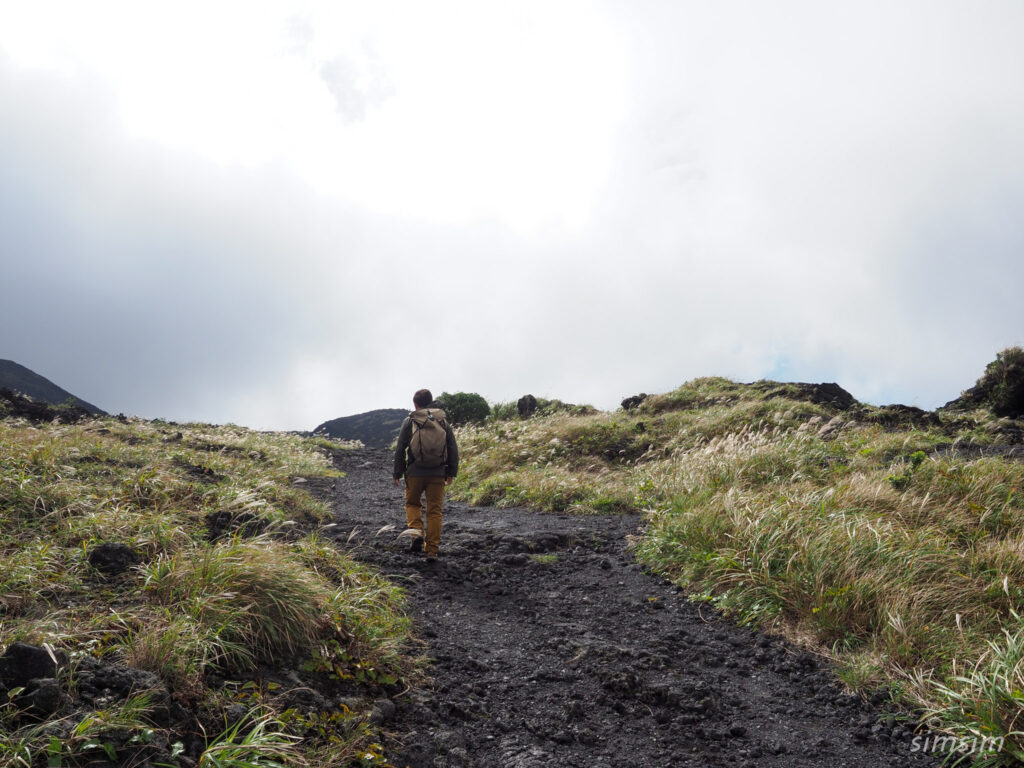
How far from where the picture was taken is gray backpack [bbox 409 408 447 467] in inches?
306

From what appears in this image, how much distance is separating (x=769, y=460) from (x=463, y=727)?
23.9 feet

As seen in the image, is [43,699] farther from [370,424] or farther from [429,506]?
[370,424]

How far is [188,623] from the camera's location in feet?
11.9

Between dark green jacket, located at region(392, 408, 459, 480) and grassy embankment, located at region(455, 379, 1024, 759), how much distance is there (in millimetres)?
2614

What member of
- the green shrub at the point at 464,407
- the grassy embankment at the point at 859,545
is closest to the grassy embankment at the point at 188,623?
the grassy embankment at the point at 859,545

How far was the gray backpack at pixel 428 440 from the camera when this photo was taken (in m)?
7.77

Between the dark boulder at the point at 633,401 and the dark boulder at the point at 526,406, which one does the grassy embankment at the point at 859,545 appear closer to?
the dark boulder at the point at 633,401

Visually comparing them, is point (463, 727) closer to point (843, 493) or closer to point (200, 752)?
point (200, 752)

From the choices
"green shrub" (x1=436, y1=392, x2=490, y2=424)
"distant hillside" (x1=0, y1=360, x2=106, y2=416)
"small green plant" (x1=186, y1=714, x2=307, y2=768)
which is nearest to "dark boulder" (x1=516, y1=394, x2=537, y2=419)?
"green shrub" (x1=436, y1=392, x2=490, y2=424)

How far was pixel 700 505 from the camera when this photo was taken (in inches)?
304

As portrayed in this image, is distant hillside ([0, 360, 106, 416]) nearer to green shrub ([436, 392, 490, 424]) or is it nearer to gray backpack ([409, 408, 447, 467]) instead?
green shrub ([436, 392, 490, 424])

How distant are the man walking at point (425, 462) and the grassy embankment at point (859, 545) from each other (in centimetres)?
261

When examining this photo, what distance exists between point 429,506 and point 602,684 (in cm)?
380

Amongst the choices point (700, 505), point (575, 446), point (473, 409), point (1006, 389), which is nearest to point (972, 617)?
point (700, 505)
